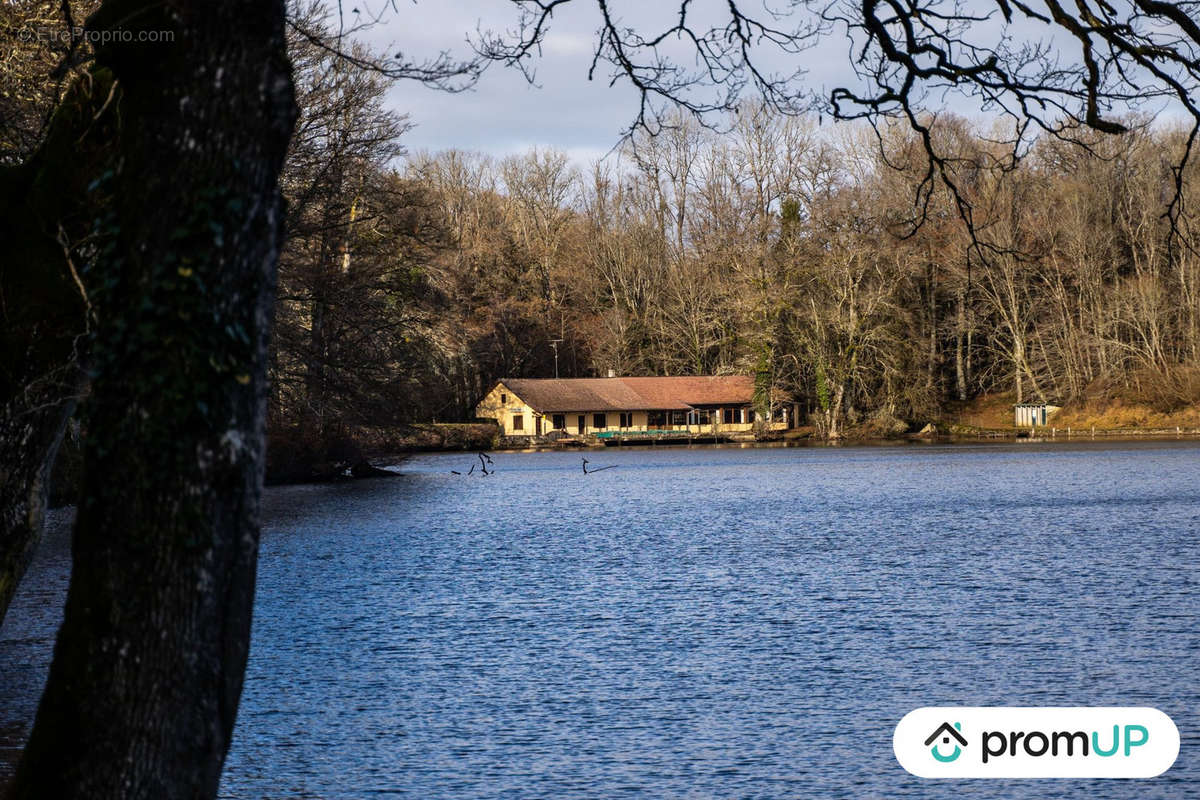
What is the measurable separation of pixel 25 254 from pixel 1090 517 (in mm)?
27107

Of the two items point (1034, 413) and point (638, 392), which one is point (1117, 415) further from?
point (638, 392)

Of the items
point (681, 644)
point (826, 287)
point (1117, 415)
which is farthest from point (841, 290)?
point (681, 644)

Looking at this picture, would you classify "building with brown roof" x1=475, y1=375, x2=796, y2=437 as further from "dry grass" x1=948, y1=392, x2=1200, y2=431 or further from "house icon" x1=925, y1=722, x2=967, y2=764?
"house icon" x1=925, y1=722, x2=967, y2=764

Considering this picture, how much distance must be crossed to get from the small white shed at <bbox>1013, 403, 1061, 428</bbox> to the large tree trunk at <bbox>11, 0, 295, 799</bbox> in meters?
72.1

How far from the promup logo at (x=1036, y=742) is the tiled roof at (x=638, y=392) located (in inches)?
2638

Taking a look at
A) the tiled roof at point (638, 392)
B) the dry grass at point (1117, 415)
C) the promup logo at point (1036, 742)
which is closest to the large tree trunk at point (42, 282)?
the promup logo at point (1036, 742)

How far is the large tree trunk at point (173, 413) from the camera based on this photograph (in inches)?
164

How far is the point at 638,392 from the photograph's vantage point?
264 ft

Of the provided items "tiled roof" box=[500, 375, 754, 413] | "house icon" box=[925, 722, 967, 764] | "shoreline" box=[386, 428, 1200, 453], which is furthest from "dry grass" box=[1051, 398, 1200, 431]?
"house icon" box=[925, 722, 967, 764]

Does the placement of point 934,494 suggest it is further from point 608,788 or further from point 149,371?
point 149,371

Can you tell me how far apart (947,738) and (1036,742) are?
73 cm

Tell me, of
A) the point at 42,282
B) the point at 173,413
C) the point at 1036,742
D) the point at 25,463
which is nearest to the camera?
the point at 173,413

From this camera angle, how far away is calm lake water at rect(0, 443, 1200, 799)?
1040 centimetres

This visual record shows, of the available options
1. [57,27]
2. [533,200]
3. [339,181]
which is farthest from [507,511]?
[533,200]
